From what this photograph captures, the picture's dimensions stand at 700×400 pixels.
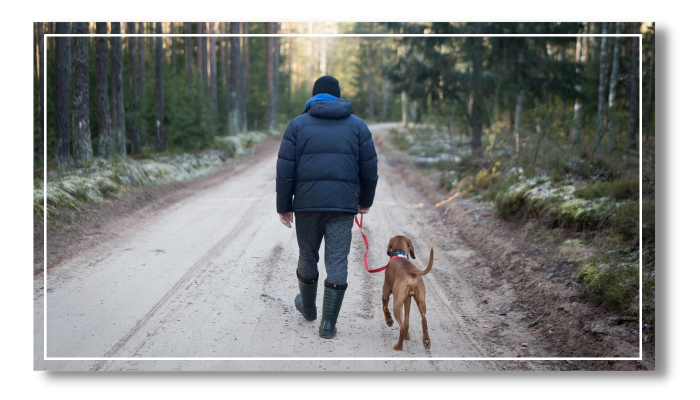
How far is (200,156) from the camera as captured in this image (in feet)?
53.6

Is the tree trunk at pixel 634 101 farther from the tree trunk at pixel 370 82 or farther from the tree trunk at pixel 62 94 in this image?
the tree trunk at pixel 370 82

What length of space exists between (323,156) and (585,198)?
4657 millimetres

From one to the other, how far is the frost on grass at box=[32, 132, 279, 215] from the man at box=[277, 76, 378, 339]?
2513 millimetres

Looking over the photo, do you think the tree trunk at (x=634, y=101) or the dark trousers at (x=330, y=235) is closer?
the dark trousers at (x=330, y=235)

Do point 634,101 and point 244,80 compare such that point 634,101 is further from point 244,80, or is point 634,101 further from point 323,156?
point 244,80

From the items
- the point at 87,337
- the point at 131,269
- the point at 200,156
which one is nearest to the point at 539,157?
the point at 131,269

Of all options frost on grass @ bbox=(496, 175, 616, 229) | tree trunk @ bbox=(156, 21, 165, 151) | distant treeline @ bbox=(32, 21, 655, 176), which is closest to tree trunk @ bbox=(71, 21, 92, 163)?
Result: distant treeline @ bbox=(32, 21, 655, 176)

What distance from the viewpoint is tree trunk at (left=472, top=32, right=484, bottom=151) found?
48.0ft

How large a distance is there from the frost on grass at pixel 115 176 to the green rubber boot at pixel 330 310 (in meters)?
2.90

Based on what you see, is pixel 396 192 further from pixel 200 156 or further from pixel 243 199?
pixel 200 156

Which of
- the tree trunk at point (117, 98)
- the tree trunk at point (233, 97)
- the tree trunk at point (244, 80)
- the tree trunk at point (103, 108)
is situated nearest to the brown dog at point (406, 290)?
the tree trunk at point (103, 108)

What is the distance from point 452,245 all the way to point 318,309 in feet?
10.4

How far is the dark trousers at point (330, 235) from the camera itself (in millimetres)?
4363

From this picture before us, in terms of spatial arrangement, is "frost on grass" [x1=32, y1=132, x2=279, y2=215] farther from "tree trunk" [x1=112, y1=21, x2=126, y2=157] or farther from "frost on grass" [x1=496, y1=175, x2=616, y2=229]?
"frost on grass" [x1=496, y1=175, x2=616, y2=229]
